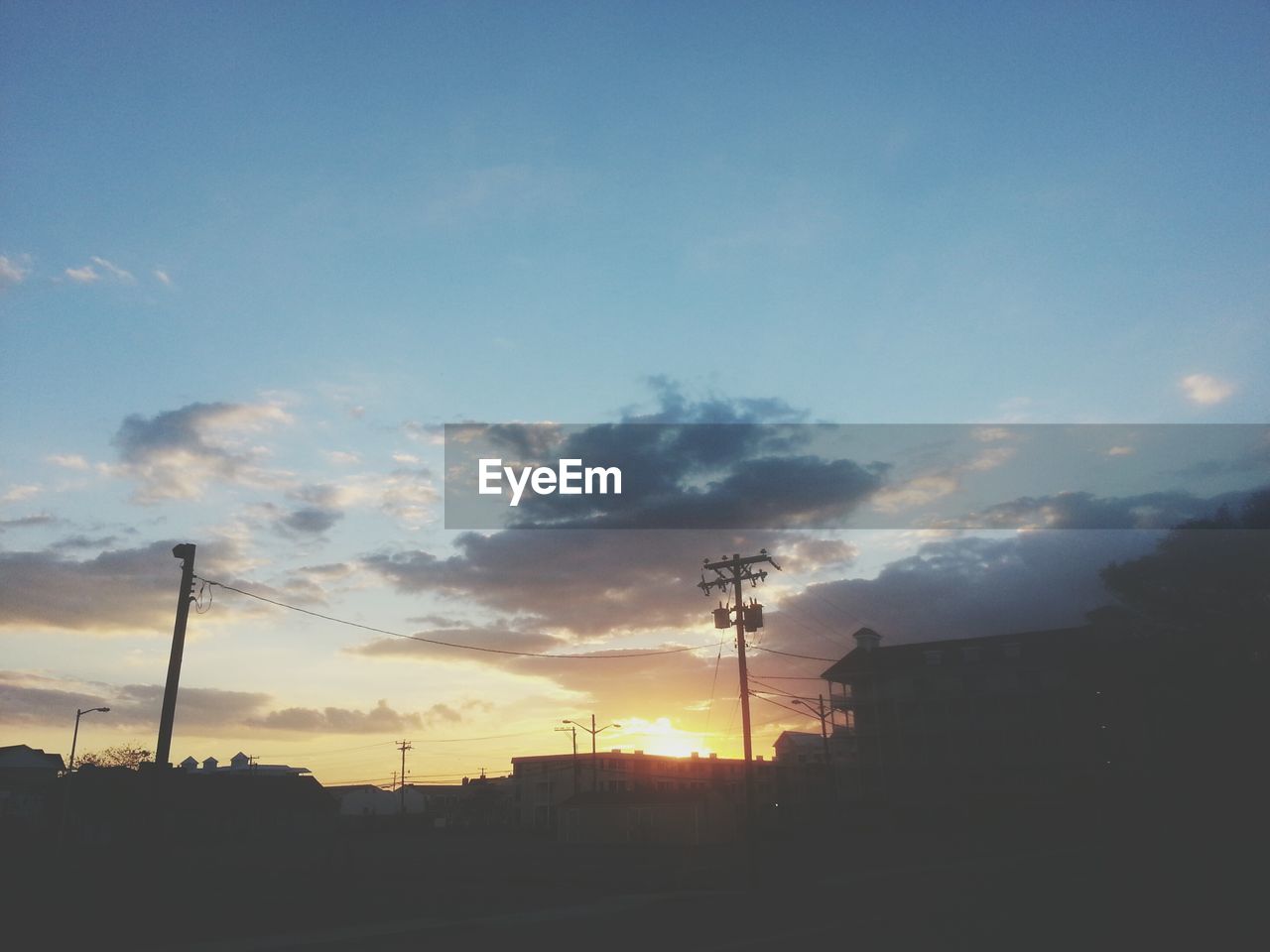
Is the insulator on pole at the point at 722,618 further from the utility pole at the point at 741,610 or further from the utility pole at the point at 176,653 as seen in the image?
the utility pole at the point at 176,653

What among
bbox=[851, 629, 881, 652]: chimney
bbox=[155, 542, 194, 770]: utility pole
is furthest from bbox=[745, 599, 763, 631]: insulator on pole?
bbox=[851, 629, 881, 652]: chimney

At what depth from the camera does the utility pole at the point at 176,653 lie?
922 inches

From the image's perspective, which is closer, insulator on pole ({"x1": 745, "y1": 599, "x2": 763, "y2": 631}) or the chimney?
insulator on pole ({"x1": 745, "y1": 599, "x2": 763, "y2": 631})

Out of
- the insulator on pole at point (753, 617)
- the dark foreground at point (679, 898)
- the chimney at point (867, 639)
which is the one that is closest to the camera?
the dark foreground at point (679, 898)

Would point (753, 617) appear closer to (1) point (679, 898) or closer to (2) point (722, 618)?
(2) point (722, 618)

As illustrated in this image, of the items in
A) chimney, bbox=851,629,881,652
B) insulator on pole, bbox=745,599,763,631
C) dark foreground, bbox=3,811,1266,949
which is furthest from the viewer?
chimney, bbox=851,629,881,652

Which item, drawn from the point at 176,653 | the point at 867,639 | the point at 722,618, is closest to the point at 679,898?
the point at 722,618

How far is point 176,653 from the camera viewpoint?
79.8 ft

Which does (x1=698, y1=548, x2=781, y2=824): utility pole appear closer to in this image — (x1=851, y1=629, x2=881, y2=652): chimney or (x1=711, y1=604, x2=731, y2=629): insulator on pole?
(x1=711, y1=604, x2=731, y2=629): insulator on pole

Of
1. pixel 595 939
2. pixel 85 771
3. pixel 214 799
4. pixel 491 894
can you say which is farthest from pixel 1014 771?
pixel 85 771

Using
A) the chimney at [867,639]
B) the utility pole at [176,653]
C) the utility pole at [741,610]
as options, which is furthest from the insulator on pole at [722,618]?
the chimney at [867,639]

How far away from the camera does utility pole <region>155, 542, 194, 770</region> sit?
23.4m

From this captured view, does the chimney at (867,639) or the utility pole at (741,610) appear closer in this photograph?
the utility pole at (741,610)

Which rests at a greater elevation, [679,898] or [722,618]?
[722,618]
